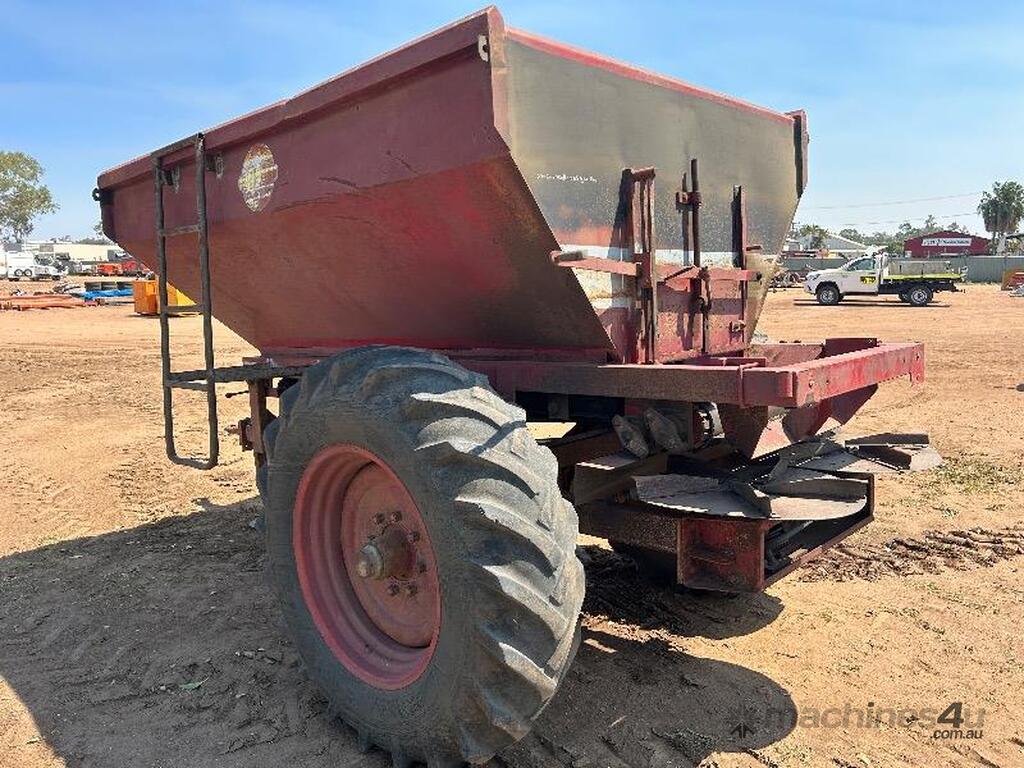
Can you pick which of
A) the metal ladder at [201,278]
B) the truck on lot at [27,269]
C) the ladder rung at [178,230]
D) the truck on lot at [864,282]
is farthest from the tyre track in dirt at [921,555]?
the truck on lot at [27,269]

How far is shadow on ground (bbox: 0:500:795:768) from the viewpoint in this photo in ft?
9.98

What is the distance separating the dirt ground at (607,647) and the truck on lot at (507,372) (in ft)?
1.51

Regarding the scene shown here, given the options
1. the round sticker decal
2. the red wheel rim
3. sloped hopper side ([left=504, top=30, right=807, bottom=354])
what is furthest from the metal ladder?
sloped hopper side ([left=504, top=30, right=807, bottom=354])

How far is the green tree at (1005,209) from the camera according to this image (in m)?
76.1

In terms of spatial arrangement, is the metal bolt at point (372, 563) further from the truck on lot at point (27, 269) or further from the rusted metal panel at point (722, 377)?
the truck on lot at point (27, 269)

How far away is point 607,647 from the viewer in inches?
148

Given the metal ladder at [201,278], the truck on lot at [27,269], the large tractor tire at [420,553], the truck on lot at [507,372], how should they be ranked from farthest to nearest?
the truck on lot at [27,269] < the metal ladder at [201,278] < the truck on lot at [507,372] < the large tractor tire at [420,553]

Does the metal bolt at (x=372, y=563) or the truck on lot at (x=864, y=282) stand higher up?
the truck on lot at (x=864, y=282)

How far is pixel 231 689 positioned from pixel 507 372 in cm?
183

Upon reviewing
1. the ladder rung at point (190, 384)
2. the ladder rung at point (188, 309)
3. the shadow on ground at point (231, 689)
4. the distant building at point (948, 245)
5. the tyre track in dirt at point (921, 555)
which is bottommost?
the shadow on ground at point (231, 689)

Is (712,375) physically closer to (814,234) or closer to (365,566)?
(365,566)

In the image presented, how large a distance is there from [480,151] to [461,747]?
200cm

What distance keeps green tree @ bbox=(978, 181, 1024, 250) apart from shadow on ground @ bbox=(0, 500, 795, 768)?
8512 cm

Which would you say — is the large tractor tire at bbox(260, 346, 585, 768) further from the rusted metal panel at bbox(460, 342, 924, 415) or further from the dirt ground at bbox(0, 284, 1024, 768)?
the rusted metal panel at bbox(460, 342, 924, 415)
